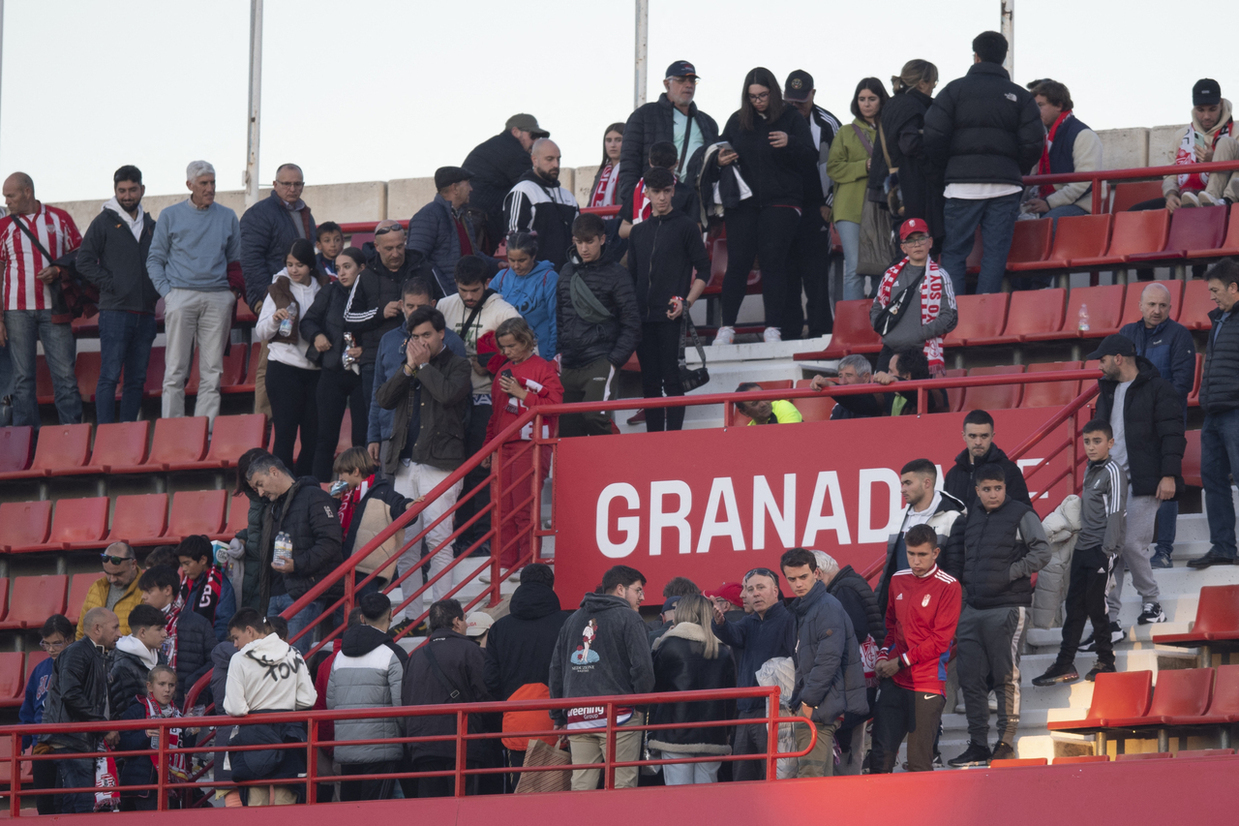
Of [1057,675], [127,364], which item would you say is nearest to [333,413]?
[127,364]

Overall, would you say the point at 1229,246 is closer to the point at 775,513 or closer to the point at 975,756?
the point at 775,513

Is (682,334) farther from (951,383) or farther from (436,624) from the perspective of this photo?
(436,624)

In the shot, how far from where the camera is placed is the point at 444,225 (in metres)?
12.8

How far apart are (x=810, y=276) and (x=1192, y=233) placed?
9.05ft

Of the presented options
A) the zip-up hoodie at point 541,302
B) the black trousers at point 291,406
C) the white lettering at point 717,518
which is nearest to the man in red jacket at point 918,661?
the white lettering at point 717,518

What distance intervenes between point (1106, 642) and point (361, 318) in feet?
18.1

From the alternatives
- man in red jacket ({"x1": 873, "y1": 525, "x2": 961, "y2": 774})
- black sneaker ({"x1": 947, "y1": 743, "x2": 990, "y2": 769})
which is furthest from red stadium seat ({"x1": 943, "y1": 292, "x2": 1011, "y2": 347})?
black sneaker ({"x1": 947, "y1": 743, "x2": 990, "y2": 769})

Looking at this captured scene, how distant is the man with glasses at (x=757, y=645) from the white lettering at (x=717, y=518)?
1.86 metres

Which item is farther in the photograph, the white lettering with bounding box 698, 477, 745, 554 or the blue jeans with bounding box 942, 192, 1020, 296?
the blue jeans with bounding box 942, 192, 1020, 296

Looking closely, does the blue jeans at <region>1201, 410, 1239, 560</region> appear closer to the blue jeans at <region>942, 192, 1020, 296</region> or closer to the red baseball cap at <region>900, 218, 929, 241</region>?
the red baseball cap at <region>900, 218, 929, 241</region>

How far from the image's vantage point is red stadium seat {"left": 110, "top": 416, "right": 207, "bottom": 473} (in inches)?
539

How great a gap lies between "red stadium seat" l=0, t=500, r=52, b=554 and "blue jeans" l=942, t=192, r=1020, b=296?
23.3ft

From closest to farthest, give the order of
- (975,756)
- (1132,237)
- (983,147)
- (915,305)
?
(975,756)
(915,305)
(983,147)
(1132,237)

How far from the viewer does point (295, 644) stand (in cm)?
1023
